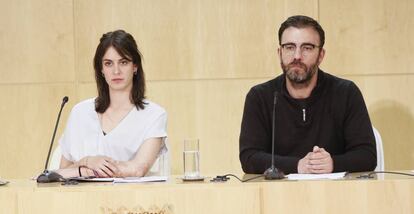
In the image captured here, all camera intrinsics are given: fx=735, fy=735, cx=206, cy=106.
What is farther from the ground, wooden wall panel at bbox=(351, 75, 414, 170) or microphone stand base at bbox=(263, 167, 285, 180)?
wooden wall panel at bbox=(351, 75, 414, 170)

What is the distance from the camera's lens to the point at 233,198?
2840 mm

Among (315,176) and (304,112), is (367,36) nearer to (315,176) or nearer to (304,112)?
(304,112)

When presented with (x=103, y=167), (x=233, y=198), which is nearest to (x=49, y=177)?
(x=103, y=167)

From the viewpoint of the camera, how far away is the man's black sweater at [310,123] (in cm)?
375

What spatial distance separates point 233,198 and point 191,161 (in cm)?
48

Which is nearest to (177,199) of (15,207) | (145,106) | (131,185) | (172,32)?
(131,185)

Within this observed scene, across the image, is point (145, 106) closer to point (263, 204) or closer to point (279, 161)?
point (279, 161)

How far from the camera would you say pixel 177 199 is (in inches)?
112

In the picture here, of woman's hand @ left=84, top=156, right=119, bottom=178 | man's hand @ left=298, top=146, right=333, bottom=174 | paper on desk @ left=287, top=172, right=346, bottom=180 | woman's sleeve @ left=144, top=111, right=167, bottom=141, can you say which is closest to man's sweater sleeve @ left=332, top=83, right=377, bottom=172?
man's hand @ left=298, top=146, right=333, bottom=174

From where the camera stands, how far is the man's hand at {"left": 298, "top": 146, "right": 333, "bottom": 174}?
334 cm

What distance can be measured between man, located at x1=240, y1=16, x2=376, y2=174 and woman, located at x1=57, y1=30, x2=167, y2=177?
50 cm

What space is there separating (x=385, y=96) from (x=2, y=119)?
9.06ft

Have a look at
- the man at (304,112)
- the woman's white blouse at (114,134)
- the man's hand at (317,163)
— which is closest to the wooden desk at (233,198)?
the man's hand at (317,163)

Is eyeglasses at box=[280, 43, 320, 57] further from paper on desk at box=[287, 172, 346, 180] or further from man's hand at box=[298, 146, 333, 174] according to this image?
paper on desk at box=[287, 172, 346, 180]
